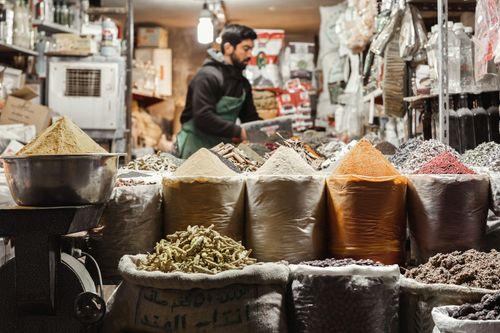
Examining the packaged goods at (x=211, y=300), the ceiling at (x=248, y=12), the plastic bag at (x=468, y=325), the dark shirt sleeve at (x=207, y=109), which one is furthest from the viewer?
the ceiling at (x=248, y=12)

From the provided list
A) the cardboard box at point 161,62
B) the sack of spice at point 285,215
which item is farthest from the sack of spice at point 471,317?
the cardboard box at point 161,62

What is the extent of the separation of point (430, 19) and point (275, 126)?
1165 mm

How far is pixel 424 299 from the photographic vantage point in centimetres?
212

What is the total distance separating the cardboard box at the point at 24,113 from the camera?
15.8ft

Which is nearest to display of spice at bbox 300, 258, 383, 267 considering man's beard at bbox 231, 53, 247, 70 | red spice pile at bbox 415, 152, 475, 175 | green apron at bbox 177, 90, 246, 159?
red spice pile at bbox 415, 152, 475, 175

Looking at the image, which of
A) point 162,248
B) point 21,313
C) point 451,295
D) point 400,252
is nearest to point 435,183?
point 400,252

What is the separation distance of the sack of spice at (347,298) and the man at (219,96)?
2.37 m

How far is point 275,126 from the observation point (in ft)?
Result: 13.8

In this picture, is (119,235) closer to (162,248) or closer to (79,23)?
(162,248)

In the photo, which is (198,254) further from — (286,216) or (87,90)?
(87,90)

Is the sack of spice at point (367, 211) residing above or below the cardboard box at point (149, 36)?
below

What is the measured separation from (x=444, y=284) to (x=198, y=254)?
757 millimetres

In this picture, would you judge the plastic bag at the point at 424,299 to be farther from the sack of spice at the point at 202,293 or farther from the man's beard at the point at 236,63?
the man's beard at the point at 236,63

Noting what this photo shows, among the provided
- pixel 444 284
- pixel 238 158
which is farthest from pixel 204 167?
pixel 444 284
